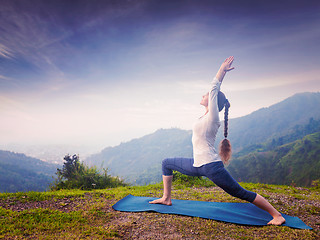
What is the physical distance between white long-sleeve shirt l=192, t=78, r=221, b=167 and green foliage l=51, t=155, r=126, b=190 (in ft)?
14.4

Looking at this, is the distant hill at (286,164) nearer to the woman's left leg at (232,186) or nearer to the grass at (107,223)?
the woman's left leg at (232,186)

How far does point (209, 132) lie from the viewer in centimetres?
313

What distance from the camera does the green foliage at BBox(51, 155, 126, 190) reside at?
6.50 m

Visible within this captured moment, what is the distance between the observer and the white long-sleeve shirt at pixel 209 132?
122 inches

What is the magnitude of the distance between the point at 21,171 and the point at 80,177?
42446mm

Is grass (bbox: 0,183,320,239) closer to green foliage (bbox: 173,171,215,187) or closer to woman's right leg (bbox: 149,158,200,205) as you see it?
woman's right leg (bbox: 149,158,200,205)

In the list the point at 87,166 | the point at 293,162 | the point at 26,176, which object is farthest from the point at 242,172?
the point at 26,176

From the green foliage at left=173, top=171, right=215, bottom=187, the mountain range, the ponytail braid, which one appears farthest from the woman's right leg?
the green foliage at left=173, top=171, right=215, bottom=187

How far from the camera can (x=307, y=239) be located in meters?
2.47

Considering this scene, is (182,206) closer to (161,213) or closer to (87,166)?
(161,213)

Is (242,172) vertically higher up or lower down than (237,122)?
lower down

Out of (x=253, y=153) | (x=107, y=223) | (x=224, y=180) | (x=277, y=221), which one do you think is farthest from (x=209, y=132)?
(x=253, y=153)

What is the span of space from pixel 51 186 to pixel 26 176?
38153mm

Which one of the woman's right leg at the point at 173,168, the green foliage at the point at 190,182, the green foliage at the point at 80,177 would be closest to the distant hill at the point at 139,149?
the green foliage at the point at 80,177
